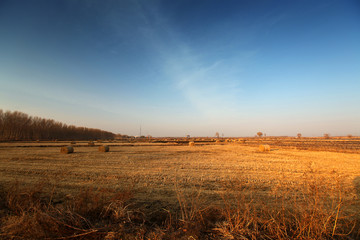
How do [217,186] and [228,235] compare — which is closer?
[228,235]

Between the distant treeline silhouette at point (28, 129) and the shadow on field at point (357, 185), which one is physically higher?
the distant treeline silhouette at point (28, 129)

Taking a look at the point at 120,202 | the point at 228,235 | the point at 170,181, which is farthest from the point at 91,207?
the point at 170,181

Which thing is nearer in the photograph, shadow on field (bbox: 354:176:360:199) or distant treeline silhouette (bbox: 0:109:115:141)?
shadow on field (bbox: 354:176:360:199)

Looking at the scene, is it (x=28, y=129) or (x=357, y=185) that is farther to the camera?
(x=28, y=129)

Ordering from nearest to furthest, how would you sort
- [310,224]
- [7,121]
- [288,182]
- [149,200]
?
[310,224] < [149,200] < [288,182] < [7,121]

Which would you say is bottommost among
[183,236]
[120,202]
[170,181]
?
[170,181]

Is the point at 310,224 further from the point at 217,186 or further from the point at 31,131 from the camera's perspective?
the point at 31,131

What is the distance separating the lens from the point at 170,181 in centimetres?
837

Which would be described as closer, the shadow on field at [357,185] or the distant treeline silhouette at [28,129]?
the shadow on field at [357,185]

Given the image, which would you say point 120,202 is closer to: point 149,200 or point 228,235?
point 149,200

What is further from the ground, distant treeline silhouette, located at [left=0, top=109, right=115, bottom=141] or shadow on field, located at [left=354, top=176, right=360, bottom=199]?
distant treeline silhouette, located at [left=0, top=109, right=115, bottom=141]

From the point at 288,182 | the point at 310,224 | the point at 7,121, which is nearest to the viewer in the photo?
the point at 310,224

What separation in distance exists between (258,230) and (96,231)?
304 cm

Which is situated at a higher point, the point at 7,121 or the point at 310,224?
the point at 7,121
